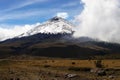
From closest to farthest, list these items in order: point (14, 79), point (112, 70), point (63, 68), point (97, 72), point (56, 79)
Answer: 1. point (14, 79)
2. point (56, 79)
3. point (97, 72)
4. point (112, 70)
5. point (63, 68)

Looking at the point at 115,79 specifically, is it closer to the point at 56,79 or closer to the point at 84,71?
the point at 56,79

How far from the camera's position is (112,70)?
82000mm

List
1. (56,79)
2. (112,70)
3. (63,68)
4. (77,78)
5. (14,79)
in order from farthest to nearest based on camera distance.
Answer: (63,68)
(112,70)
(77,78)
(56,79)
(14,79)

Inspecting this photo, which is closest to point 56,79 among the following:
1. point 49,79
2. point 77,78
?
point 49,79

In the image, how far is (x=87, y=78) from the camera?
2584 inches

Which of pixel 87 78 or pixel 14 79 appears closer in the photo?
pixel 14 79

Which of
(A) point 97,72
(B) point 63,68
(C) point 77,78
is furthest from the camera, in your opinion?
(B) point 63,68

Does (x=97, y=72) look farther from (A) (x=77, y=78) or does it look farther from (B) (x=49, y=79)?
(B) (x=49, y=79)

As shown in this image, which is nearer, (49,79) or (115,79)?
(49,79)

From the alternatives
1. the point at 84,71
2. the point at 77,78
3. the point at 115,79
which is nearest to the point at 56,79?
the point at 77,78

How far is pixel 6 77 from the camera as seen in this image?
191 ft

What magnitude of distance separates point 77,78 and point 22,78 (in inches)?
496

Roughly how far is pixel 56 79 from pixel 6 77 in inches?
383

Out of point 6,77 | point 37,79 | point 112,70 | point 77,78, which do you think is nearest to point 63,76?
point 77,78
